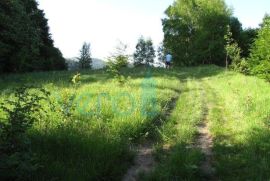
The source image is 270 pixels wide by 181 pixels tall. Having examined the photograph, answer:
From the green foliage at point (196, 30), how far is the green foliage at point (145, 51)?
189 feet

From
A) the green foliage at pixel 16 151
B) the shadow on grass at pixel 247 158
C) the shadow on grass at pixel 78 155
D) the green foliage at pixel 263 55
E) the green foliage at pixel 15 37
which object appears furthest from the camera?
the green foliage at pixel 15 37

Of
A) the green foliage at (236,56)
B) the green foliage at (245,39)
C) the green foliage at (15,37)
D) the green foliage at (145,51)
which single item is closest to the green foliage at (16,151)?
the green foliage at (236,56)

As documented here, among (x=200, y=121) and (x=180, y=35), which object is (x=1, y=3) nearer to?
(x=200, y=121)

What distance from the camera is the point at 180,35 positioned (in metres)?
63.0

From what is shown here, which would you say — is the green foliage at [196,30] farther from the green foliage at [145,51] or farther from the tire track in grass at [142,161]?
the green foliage at [145,51]

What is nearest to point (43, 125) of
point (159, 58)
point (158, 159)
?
point (158, 159)

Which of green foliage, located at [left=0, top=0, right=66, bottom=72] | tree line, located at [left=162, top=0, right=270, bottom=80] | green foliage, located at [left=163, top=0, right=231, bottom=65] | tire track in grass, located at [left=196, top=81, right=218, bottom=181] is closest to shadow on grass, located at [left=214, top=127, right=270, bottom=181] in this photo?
tire track in grass, located at [left=196, top=81, right=218, bottom=181]

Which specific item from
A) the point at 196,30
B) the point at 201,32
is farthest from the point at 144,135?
the point at 196,30

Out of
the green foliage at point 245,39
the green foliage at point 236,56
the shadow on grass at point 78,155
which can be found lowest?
the shadow on grass at point 78,155

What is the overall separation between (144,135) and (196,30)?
5276 centimetres

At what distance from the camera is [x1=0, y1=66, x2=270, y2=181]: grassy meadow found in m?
7.78

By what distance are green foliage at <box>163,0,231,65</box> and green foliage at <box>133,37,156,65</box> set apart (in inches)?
2265

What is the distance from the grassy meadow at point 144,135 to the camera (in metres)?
7.78

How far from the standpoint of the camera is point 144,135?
10.2 meters
